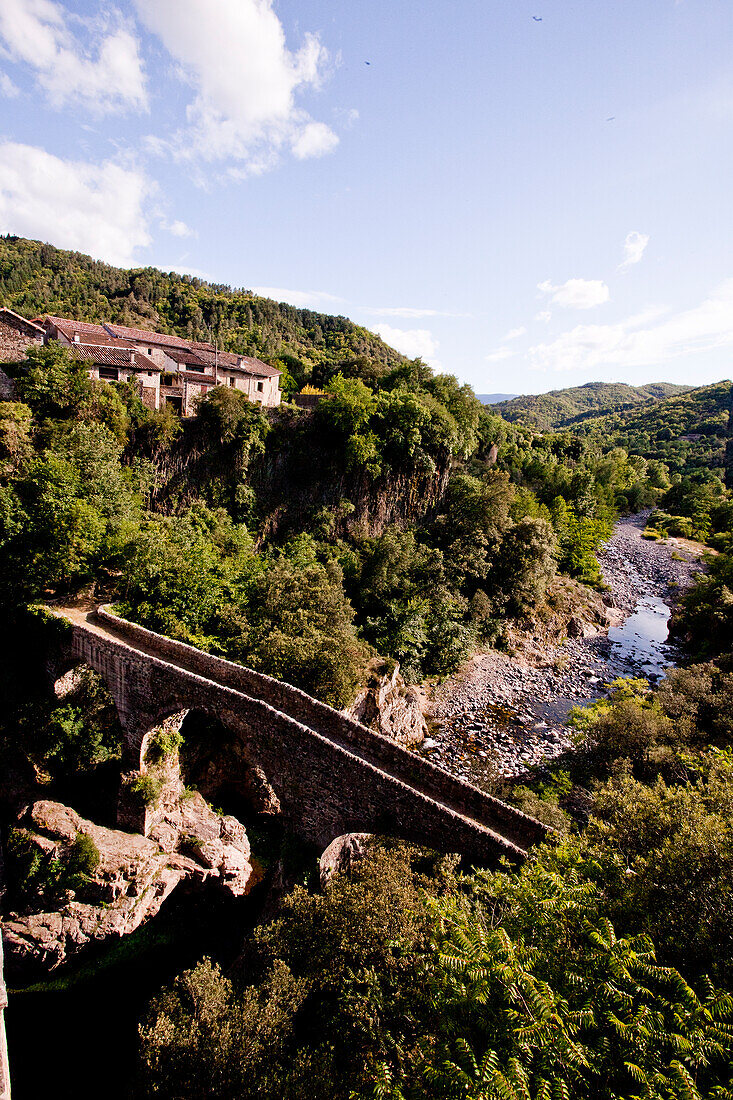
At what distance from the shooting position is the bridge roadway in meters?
9.98

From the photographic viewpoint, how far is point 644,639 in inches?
1260

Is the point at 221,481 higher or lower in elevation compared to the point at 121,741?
higher

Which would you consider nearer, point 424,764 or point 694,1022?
point 694,1022

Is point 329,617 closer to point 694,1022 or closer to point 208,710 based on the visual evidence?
point 208,710

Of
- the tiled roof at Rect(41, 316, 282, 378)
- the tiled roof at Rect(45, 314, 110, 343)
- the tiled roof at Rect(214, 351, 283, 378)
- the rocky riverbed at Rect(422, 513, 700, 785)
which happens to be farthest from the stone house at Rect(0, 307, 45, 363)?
the rocky riverbed at Rect(422, 513, 700, 785)

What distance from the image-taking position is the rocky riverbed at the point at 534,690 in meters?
19.6

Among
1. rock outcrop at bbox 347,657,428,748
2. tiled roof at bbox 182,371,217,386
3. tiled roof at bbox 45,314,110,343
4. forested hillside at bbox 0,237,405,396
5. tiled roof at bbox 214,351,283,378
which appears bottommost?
rock outcrop at bbox 347,657,428,748

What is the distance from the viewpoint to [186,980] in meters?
8.17

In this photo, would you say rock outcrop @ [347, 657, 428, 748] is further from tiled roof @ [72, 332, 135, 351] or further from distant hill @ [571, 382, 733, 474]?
distant hill @ [571, 382, 733, 474]

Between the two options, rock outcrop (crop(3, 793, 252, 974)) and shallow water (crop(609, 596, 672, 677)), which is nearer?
rock outcrop (crop(3, 793, 252, 974))

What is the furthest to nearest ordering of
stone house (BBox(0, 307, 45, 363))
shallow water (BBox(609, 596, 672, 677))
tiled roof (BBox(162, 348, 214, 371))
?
tiled roof (BBox(162, 348, 214, 371)) < shallow water (BBox(609, 596, 672, 677)) < stone house (BBox(0, 307, 45, 363))

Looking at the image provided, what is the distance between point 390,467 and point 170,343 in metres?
21.8

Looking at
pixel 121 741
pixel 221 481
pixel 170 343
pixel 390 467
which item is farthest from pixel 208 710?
pixel 170 343

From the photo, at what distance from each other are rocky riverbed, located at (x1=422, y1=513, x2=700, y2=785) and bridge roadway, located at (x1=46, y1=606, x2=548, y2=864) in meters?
7.61
